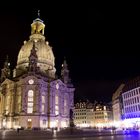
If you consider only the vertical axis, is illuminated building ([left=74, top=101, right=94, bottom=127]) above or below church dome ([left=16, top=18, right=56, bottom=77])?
below

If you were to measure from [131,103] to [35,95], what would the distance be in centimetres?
4058

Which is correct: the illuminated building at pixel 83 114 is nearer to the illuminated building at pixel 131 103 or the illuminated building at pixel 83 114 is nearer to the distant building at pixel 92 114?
the distant building at pixel 92 114

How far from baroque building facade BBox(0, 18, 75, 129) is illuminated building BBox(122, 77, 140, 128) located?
24.6 m

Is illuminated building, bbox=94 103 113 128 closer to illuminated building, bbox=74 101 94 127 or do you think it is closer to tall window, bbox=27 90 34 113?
illuminated building, bbox=74 101 94 127

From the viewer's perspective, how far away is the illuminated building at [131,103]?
9725 cm

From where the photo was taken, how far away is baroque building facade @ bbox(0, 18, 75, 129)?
91250 mm

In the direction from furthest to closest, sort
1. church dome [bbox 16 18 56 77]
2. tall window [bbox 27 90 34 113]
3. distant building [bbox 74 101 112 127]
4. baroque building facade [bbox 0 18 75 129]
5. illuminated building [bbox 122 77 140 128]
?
distant building [bbox 74 101 112 127] → church dome [bbox 16 18 56 77] → illuminated building [bbox 122 77 140 128] → tall window [bbox 27 90 34 113] → baroque building facade [bbox 0 18 75 129]

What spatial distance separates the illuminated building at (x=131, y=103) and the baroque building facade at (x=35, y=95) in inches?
968

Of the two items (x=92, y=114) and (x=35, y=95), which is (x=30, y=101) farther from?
(x=92, y=114)

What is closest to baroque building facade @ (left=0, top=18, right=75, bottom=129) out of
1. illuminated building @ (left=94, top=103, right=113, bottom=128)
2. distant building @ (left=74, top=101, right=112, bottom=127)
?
distant building @ (left=74, top=101, right=112, bottom=127)

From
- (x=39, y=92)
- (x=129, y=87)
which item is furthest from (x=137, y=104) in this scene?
(x=39, y=92)

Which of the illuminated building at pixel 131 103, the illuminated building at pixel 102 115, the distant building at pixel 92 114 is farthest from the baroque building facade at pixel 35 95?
the illuminated building at pixel 102 115

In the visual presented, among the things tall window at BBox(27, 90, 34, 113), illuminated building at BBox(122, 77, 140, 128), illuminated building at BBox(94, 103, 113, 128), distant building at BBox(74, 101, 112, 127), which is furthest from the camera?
distant building at BBox(74, 101, 112, 127)

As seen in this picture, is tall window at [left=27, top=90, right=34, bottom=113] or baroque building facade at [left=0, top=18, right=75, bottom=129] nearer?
baroque building facade at [left=0, top=18, right=75, bottom=129]
